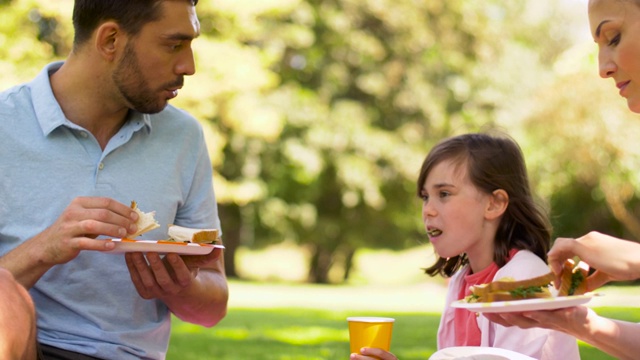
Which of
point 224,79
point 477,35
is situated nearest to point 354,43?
point 477,35

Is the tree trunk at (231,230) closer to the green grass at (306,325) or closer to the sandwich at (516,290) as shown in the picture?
the green grass at (306,325)

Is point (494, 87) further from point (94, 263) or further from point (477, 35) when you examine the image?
point (94, 263)

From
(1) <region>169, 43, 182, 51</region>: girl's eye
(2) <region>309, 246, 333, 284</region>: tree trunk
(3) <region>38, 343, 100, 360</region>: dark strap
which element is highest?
(2) <region>309, 246, 333, 284</region>: tree trunk

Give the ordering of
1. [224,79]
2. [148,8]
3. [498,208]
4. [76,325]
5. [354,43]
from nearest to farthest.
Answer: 1. [76,325]
2. [148,8]
3. [498,208]
4. [224,79]
5. [354,43]

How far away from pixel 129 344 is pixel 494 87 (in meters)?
19.5

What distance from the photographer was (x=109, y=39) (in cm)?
307

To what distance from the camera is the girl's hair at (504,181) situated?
332 cm

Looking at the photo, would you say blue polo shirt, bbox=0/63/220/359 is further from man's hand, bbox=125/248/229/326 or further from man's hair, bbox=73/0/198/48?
man's hair, bbox=73/0/198/48

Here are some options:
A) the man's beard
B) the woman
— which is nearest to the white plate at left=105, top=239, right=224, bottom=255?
the man's beard

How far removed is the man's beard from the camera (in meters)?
3.03

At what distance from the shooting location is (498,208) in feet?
11.1

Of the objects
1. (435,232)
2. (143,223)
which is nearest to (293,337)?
(435,232)

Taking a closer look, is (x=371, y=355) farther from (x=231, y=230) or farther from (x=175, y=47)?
(x=231, y=230)

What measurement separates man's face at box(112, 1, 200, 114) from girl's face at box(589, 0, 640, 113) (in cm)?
143
